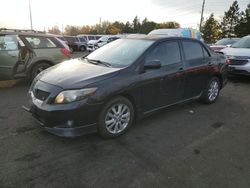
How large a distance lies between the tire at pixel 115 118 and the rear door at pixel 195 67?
1646 millimetres

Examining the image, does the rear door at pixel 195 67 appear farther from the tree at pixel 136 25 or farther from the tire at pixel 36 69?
the tree at pixel 136 25

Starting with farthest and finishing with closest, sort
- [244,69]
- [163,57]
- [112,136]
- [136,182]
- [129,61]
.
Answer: [244,69], [163,57], [129,61], [112,136], [136,182]

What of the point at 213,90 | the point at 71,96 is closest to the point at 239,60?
the point at 213,90

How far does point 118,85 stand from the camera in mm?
3805

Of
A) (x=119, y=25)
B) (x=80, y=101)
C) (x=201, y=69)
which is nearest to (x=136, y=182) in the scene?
(x=80, y=101)

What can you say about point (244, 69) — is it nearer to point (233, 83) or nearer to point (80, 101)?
point (233, 83)

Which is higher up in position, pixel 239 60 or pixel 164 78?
pixel 164 78

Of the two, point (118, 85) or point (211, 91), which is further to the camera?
point (211, 91)

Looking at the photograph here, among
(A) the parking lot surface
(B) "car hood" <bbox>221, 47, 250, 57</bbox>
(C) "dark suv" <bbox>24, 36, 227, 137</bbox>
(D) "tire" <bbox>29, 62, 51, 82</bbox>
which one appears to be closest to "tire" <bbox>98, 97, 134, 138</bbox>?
(C) "dark suv" <bbox>24, 36, 227, 137</bbox>

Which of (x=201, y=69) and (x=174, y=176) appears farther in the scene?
(x=201, y=69)

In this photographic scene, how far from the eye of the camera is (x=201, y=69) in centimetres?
544

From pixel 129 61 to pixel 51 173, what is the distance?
2.16m

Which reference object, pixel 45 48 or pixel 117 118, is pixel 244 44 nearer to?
pixel 45 48

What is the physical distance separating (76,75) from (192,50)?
2720 mm
